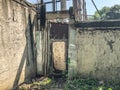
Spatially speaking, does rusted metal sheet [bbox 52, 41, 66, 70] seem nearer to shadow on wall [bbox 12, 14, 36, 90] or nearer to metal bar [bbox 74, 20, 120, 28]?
shadow on wall [bbox 12, 14, 36, 90]

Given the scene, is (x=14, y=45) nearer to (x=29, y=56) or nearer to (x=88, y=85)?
(x=29, y=56)

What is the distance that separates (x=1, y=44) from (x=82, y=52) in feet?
10.5

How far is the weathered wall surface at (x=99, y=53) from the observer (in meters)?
7.92

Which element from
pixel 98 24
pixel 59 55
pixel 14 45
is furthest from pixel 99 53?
pixel 14 45

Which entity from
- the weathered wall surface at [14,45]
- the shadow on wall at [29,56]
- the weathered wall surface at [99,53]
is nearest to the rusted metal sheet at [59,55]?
Answer: the shadow on wall at [29,56]

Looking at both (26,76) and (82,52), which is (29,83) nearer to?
(26,76)

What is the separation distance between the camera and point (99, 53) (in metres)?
8.11

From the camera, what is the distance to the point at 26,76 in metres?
8.46

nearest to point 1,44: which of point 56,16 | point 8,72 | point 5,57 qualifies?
point 5,57

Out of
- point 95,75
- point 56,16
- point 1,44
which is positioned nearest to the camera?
point 1,44

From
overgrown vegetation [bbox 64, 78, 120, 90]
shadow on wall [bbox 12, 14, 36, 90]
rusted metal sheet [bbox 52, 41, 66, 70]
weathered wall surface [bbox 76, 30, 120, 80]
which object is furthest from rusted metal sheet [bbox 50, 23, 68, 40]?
overgrown vegetation [bbox 64, 78, 120, 90]

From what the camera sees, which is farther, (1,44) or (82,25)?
(82,25)

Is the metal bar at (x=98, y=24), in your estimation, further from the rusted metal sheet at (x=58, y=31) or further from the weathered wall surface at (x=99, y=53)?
the rusted metal sheet at (x=58, y=31)

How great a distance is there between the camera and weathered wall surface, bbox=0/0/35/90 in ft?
22.0
